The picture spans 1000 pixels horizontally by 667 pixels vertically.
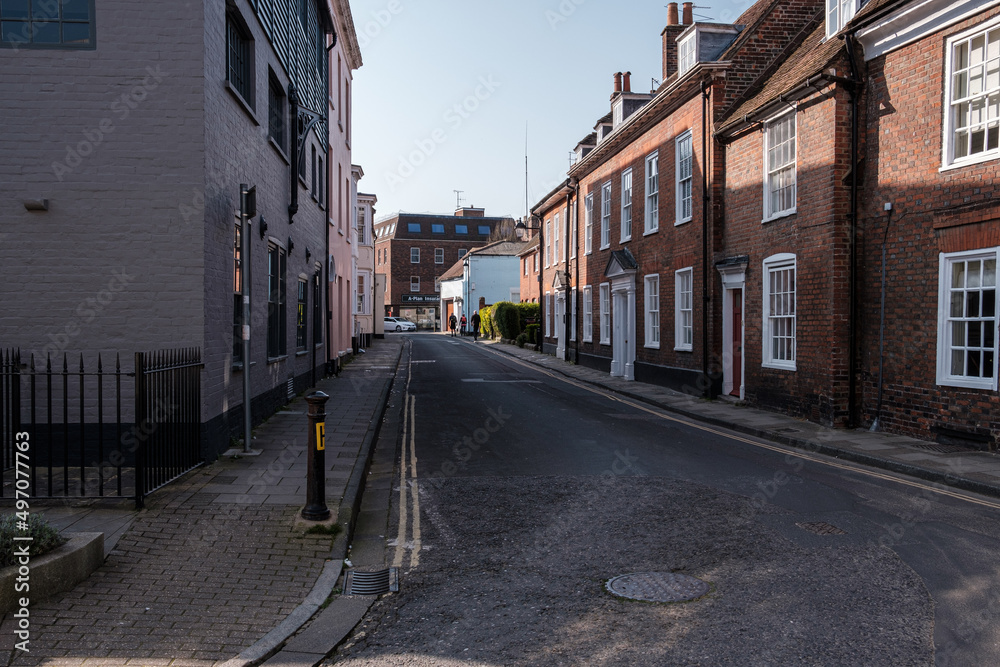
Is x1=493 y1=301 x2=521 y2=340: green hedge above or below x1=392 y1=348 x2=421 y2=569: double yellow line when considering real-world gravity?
above

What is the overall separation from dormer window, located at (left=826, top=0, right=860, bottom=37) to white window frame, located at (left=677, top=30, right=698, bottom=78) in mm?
4341

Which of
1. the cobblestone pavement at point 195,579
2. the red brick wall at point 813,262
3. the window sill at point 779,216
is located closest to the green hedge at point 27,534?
the cobblestone pavement at point 195,579

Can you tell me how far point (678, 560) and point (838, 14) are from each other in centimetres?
1200

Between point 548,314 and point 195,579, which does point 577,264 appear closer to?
point 548,314

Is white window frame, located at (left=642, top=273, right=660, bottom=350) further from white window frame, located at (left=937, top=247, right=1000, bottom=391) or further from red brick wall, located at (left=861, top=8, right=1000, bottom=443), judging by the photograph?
white window frame, located at (left=937, top=247, right=1000, bottom=391)

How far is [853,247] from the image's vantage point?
12008 mm

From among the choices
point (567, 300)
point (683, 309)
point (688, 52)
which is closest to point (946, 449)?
point (683, 309)

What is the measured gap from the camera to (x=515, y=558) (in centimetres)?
564

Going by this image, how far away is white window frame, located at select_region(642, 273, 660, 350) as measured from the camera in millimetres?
20266

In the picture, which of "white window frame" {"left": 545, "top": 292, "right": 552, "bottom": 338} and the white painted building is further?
the white painted building

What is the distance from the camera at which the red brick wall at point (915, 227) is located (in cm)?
991

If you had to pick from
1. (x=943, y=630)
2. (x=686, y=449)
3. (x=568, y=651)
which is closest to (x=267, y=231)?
(x=686, y=449)

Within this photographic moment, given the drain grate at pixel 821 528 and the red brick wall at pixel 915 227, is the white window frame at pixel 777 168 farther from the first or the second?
the drain grate at pixel 821 528

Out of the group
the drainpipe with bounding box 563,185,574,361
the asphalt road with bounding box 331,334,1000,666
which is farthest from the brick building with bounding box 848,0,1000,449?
the drainpipe with bounding box 563,185,574,361
